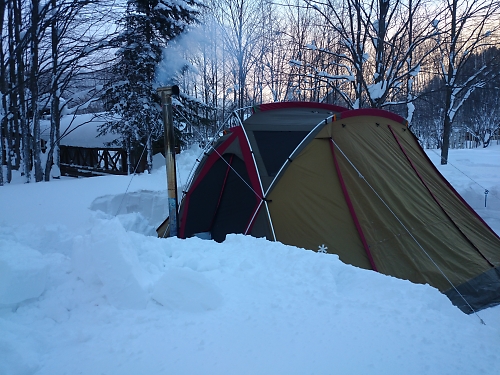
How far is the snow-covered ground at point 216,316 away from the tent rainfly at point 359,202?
1369 mm

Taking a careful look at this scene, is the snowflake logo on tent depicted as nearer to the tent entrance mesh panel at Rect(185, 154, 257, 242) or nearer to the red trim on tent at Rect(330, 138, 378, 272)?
the red trim on tent at Rect(330, 138, 378, 272)

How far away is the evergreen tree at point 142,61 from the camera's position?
415 inches

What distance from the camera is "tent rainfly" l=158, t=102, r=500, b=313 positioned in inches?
165

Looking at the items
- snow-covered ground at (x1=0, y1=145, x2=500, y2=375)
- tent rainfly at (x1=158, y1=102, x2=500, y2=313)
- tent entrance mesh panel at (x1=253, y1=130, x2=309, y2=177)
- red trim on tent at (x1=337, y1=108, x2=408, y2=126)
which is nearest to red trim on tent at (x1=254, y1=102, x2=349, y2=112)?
tent rainfly at (x1=158, y1=102, x2=500, y2=313)

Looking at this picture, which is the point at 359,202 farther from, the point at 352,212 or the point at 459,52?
the point at 459,52

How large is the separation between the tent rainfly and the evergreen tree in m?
6.54

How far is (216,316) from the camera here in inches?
82.4

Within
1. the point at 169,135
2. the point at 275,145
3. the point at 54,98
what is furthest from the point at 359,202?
the point at 54,98

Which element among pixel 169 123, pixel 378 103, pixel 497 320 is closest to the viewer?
pixel 497 320

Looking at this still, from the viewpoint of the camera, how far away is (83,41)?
925 cm

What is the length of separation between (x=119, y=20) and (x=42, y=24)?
7.15 ft

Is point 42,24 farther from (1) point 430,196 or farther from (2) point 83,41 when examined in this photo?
(1) point 430,196

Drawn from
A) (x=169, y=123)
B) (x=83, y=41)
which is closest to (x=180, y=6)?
(x=83, y=41)

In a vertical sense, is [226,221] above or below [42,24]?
below
